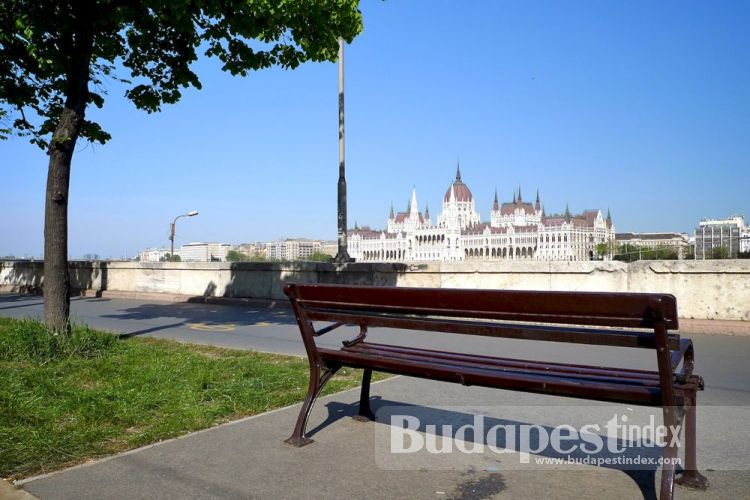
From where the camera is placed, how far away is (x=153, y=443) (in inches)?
159

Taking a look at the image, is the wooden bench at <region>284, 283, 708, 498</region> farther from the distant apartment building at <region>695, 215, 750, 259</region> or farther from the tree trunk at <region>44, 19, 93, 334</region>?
the distant apartment building at <region>695, 215, 750, 259</region>

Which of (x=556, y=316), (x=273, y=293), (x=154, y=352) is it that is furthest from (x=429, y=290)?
(x=273, y=293)

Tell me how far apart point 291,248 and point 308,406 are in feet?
526

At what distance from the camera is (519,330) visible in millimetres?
3373

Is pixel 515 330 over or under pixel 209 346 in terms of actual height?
over

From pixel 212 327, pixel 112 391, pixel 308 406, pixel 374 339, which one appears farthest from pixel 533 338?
pixel 212 327

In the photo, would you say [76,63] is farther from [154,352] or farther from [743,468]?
[743,468]

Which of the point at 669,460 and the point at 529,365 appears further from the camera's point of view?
the point at 529,365

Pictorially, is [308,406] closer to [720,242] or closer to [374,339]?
[374,339]

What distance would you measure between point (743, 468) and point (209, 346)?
6.57 metres

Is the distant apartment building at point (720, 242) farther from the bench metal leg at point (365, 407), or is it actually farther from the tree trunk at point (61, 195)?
the tree trunk at point (61, 195)

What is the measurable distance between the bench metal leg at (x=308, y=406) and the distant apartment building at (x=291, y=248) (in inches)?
5606

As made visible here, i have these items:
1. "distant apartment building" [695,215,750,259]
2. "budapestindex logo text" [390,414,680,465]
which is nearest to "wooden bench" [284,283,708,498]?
"budapestindex logo text" [390,414,680,465]

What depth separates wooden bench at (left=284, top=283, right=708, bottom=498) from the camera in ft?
9.36
